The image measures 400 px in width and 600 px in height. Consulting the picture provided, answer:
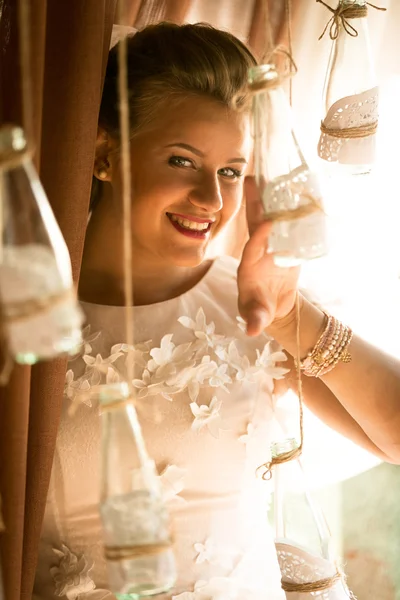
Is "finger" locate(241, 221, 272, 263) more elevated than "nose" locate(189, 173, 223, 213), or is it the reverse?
"nose" locate(189, 173, 223, 213)

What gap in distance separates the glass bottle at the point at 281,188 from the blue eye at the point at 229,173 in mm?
595

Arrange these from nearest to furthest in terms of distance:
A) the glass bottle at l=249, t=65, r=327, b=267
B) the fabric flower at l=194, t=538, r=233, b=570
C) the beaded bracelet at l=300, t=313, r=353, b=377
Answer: the glass bottle at l=249, t=65, r=327, b=267 → the beaded bracelet at l=300, t=313, r=353, b=377 → the fabric flower at l=194, t=538, r=233, b=570

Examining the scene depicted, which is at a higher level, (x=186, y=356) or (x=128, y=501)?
(x=186, y=356)

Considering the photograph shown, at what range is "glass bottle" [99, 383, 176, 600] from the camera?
1.94ft

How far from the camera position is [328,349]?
3.77 ft

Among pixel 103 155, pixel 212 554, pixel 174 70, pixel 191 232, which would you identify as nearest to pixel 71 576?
pixel 212 554

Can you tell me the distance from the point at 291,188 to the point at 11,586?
0.61 metres

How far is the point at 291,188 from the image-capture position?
2.18 feet

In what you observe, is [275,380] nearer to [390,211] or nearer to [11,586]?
[390,211]

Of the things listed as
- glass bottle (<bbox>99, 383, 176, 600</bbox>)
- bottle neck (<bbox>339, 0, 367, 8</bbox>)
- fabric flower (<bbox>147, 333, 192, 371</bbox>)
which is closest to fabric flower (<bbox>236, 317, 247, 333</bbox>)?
fabric flower (<bbox>147, 333, 192, 371</bbox>)

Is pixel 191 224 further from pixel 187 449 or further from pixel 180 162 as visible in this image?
pixel 187 449

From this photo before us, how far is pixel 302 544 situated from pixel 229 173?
0.62 meters

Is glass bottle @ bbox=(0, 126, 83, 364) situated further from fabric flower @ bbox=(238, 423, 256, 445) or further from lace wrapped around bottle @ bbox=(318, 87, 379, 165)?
fabric flower @ bbox=(238, 423, 256, 445)

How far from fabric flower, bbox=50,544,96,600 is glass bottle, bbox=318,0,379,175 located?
777 millimetres
